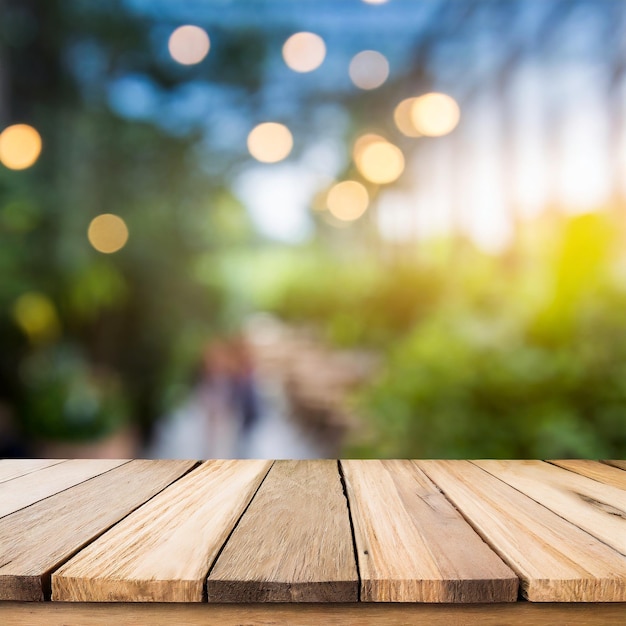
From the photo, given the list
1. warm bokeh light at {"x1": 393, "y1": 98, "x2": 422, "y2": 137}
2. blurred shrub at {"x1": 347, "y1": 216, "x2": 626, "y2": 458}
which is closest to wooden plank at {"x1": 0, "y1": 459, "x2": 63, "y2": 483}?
blurred shrub at {"x1": 347, "y1": 216, "x2": 626, "y2": 458}

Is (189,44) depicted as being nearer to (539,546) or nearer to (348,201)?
(348,201)

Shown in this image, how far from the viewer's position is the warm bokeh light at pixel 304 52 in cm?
282

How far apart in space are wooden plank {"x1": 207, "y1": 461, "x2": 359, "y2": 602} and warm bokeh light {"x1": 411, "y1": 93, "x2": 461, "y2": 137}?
2220 millimetres

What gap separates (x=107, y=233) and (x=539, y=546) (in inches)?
101

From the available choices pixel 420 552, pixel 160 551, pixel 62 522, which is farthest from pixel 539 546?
pixel 62 522

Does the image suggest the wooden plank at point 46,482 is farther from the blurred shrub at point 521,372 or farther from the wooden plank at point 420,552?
the blurred shrub at point 521,372

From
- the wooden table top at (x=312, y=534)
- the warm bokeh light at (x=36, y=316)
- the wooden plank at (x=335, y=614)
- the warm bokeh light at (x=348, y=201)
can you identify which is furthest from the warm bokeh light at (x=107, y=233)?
the wooden plank at (x=335, y=614)

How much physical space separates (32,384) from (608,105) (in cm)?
286

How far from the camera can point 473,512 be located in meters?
0.90

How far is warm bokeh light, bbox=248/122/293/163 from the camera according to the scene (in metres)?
2.90

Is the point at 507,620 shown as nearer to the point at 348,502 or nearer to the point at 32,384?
the point at 348,502

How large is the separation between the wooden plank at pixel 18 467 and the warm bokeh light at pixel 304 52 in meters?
2.18

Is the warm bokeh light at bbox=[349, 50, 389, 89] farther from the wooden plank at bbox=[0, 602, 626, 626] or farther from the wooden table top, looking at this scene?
the wooden plank at bbox=[0, 602, 626, 626]

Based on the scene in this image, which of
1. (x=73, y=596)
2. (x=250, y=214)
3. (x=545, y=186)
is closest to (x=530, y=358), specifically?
(x=545, y=186)
